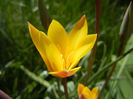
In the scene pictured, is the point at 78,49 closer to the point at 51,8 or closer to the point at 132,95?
the point at 132,95

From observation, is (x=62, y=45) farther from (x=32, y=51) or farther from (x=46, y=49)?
(x=32, y=51)

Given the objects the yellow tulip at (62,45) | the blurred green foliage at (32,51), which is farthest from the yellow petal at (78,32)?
the blurred green foliage at (32,51)

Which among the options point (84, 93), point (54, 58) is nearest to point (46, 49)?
point (54, 58)

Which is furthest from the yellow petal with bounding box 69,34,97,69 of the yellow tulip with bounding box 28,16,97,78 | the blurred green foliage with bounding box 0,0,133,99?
the blurred green foliage with bounding box 0,0,133,99

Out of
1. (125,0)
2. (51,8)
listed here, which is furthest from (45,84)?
(125,0)

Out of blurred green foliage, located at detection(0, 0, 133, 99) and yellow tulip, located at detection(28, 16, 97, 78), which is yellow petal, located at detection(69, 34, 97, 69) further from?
blurred green foliage, located at detection(0, 0, 133, 99)

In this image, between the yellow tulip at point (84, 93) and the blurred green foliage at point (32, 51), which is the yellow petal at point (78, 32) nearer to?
the yellow tulip at point (84, 93)

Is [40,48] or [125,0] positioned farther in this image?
[125,0]
